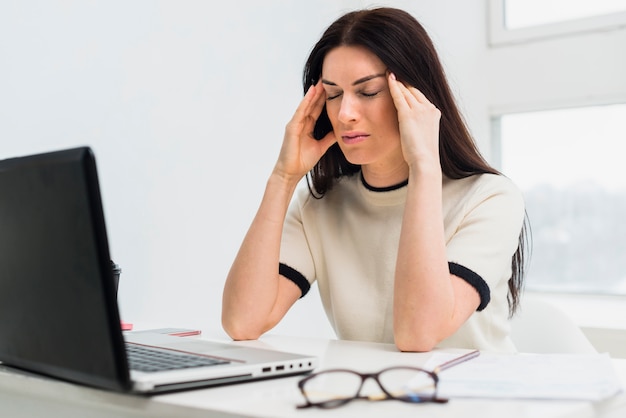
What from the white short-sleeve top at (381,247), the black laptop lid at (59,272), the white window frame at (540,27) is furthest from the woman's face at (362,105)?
the white window frame at (540,27)

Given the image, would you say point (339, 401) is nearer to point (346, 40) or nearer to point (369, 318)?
point (369, 318)

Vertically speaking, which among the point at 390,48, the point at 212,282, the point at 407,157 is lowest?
the point at 212,282

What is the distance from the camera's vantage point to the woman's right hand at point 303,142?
1.55 meters

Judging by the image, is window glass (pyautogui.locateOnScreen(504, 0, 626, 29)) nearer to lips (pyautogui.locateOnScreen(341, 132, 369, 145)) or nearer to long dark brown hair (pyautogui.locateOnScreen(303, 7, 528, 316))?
long dark brown hair (pyautogui.locateOnScreen(303, 7, 528, 316))

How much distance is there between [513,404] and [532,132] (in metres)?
2.15

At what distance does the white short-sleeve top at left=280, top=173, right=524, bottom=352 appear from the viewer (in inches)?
53.6

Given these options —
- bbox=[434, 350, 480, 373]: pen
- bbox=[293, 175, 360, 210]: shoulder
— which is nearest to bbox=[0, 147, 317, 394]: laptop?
bbox=[434, 350, 480, 373]: pen

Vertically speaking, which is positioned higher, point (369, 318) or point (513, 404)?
point (513, 404)

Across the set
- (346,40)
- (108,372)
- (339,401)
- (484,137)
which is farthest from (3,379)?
(484,137)

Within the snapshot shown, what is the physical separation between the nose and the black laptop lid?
2.39 feet

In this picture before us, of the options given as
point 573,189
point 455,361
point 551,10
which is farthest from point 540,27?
point 455,361

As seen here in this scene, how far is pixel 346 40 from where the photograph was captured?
1.55 meters

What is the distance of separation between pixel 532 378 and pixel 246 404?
0.32m

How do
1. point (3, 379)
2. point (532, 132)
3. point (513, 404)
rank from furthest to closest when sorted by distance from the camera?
point (532, 132), point (3, 379), point (513, 404)
